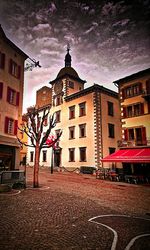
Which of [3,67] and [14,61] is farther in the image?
[14,61]

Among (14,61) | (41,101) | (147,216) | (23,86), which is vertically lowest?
(147,216)

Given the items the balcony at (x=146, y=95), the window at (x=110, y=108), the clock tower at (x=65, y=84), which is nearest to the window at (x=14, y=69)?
the clock tower at (x=65, y=84)

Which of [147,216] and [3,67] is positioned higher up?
[3,67]

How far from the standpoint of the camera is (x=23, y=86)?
22297 millimetres

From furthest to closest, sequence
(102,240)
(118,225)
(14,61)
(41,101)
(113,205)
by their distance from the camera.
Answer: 1. (41,101)
2. (14,61)
3. (113,205)
4. (118,225)
5. (102,240)

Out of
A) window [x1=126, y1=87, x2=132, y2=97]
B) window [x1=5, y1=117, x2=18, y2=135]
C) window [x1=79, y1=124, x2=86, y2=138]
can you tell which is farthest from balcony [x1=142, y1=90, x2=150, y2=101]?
window [x1=5, y1=117, x2=18, y2=135]

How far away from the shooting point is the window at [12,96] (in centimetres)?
1981

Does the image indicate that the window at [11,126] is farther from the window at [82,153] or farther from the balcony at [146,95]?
the balcony at [146,95]

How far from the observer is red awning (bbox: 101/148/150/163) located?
17081 mm

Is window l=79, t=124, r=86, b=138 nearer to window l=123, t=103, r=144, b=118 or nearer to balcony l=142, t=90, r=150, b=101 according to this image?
window l=123, t=103, r=144, b=118

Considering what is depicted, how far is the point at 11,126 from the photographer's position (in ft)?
65.6

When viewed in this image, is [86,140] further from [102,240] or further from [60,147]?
[102,240]

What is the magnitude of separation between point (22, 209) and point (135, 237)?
4.55 metres

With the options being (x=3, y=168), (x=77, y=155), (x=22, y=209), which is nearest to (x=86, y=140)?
(x=77, y=155)
